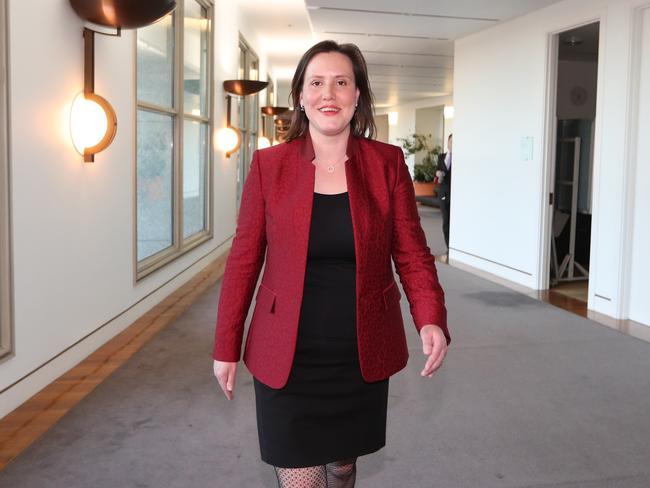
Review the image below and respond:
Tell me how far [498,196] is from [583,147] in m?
1.64

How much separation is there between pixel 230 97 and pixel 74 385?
5890 millimetres

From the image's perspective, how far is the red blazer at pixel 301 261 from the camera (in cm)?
175

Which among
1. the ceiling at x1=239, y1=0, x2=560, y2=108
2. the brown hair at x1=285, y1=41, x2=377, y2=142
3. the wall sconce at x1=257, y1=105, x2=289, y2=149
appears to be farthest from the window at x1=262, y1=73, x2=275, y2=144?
the brown hair at x1=285, y1=41, x2=377, y2=142

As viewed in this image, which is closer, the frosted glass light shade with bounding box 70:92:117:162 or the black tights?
the black tights

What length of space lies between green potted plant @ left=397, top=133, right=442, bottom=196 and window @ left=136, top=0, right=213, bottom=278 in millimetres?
11816

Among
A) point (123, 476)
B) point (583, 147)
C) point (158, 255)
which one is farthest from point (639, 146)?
point (123, 476)

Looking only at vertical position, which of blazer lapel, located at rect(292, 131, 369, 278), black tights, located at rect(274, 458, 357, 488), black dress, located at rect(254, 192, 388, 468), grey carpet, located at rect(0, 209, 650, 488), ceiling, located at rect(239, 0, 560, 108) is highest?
ceiling, located at rect(239, 0, 560, 108)

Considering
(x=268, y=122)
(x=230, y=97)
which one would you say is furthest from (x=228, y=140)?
(x=268, y=122)

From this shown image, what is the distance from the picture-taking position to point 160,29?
6.24 metres

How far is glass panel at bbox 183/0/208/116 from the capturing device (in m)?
7.17

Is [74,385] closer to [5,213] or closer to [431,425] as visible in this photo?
[5,213]

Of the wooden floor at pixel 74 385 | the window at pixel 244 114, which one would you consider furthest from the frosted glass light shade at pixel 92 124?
the window at pixel 244 114

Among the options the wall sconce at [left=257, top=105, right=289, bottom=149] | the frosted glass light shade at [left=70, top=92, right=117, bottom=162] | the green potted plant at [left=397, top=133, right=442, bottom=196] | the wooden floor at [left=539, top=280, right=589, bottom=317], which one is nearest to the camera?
the frosted glass light shade at [left=70, top=92, right=117, bottom=162]

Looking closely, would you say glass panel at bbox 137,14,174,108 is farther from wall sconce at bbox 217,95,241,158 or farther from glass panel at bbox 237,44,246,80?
glass panel at bbox 237,44,246,80
